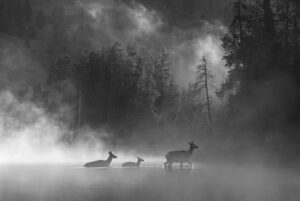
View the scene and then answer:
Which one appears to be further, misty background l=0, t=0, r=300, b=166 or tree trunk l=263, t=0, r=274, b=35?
tree trunk l=263, t=0, r=274, b=35

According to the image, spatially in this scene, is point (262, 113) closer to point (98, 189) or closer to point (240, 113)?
point (240, 113)

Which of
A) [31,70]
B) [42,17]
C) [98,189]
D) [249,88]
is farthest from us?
[42,17]

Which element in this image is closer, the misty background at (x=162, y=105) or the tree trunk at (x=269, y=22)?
the misty background at (x=162, y=105)

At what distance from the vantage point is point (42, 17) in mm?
188500

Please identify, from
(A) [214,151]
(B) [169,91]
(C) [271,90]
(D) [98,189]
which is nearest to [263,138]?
(C) [271,90]

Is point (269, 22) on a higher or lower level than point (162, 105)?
lower

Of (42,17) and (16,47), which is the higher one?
(42,17)

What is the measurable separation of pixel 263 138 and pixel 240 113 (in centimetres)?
555

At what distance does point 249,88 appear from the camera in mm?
41312

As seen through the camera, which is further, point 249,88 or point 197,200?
point 249,88

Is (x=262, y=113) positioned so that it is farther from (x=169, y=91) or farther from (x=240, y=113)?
(x=169, y=91)

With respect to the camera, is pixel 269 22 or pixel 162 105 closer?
pixel 269 22

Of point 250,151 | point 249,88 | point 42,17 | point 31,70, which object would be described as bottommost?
point 250,151

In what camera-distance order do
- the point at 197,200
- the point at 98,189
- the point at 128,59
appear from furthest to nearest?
1. the point at 128,59
2. the point at 98,189
3. the point at 197,200
